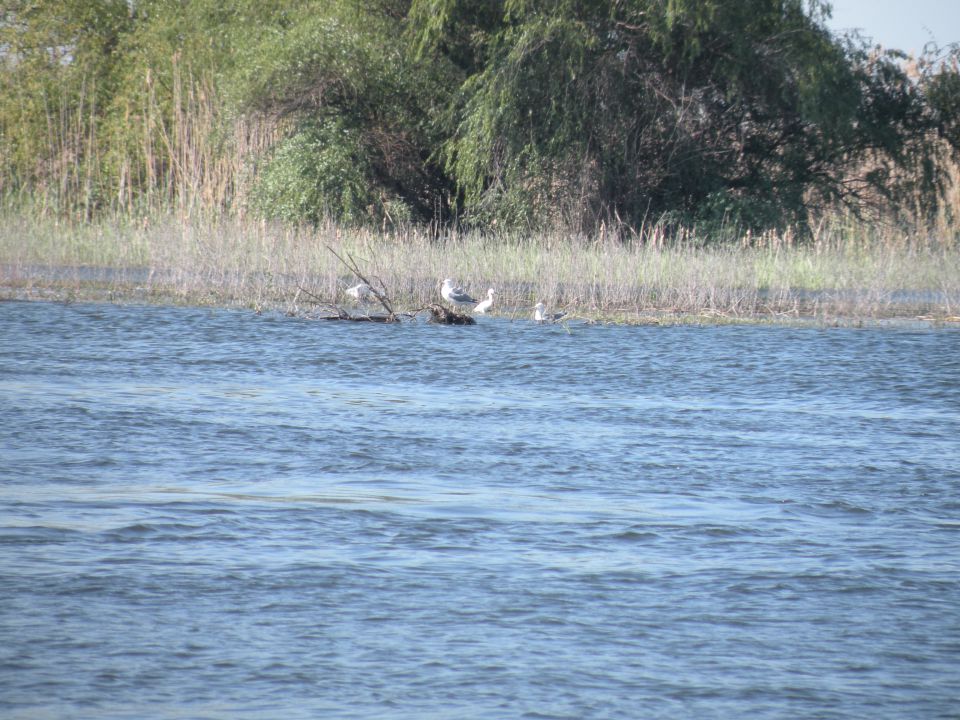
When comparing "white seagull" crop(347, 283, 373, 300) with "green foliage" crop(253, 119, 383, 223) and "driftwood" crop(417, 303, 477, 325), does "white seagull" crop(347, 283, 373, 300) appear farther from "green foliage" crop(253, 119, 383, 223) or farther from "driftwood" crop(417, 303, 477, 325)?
"green foliage" crop(253, 119, 383, 223)

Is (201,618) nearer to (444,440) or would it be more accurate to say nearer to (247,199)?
(444,440)

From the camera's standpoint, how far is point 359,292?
17.1 m

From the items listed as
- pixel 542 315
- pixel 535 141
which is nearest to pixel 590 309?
pixel 542 315

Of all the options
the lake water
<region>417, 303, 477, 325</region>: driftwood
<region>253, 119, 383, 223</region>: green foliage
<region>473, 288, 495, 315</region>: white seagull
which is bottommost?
the lake water

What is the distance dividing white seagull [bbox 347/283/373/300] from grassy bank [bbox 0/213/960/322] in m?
0.25

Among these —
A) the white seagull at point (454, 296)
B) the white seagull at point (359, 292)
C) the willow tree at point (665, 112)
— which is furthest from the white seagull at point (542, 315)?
the willow tree at point (665, 112)

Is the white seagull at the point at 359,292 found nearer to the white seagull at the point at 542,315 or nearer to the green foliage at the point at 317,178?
the white seagull at the point at 542,315

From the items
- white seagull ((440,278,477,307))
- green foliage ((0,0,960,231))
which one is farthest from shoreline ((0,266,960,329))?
green foliage ((0,0,960,231))

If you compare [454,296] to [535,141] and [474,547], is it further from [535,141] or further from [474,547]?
[474,547]

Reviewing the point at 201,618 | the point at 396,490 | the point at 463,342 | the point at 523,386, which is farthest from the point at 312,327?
the point at 201,618

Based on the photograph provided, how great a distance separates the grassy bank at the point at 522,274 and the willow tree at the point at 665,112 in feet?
9.35

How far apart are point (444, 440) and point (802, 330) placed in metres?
7.79

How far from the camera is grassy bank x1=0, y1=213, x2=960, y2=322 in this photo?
16875 millimetres

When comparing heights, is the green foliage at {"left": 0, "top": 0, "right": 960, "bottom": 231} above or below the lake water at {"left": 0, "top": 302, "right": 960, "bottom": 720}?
above
